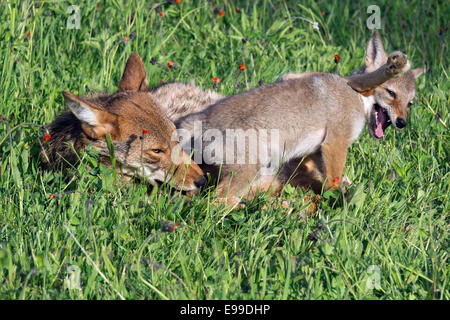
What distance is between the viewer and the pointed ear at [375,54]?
197 inches

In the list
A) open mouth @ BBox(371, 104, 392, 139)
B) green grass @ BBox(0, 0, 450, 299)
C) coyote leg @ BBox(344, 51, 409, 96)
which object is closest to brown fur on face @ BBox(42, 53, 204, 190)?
green grass @ BBox(0, 0, 450, 299)

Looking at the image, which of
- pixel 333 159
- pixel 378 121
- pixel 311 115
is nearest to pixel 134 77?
pixel 311 115

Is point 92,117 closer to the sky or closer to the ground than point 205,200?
closer to the sky

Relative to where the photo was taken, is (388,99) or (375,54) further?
(375,54)

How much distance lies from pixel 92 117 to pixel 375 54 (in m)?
2.38

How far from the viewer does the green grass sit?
127 inches

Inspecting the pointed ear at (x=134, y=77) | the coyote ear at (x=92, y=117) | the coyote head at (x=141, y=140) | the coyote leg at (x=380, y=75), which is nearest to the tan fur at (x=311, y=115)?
the coyote leg at (x=380, y=75)

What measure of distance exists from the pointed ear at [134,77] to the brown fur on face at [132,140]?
0.27 meters

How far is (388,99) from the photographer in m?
4.87

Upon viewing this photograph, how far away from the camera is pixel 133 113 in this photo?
14.1ft

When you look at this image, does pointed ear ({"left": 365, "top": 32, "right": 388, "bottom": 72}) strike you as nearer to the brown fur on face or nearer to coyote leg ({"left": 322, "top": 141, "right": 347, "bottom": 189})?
coyote leg ({"left": 322, "top": 141, "right": 347, "bottom": 189})

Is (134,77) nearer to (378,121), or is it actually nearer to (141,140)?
(141,140)

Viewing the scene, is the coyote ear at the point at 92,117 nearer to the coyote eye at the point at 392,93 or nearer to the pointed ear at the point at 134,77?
the pointed ear at the point at 134,77

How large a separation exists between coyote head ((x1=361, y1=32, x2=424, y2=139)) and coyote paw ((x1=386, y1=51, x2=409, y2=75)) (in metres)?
0.60
